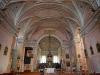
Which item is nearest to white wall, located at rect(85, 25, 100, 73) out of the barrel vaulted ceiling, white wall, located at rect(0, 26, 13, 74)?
the barrel vaulted ceiling

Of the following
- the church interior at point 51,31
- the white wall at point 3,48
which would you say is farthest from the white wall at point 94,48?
the white wall at point 3,48

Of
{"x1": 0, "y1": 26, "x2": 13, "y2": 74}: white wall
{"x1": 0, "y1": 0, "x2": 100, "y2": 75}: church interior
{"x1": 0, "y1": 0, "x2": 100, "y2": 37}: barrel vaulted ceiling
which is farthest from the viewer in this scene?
{"x1": 0, "y1": 0, "x2": 100, "y2": 37}: barrel vaulted ceiling

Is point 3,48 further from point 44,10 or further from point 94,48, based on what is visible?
point 94,48

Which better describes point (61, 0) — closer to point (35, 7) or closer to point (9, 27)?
point (35, 7)

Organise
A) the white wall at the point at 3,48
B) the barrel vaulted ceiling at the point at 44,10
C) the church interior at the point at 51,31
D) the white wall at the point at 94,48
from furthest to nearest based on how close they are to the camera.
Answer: the barrel vaulted ceiling at the point at 44,10
the church interior at the point at 51,31
the white wall at the point at 3,48
the white wall at the point at 94,48

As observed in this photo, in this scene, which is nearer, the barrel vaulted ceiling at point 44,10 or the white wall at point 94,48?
the white wall at point 94,48

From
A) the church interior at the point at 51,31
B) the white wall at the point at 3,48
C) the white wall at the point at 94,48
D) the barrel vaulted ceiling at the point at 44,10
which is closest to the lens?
the white wall at the point at 94,48

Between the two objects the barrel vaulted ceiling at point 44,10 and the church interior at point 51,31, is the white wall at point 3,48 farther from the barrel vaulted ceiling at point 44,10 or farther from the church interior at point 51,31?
the barrel vaulted ceiling at point 44,10

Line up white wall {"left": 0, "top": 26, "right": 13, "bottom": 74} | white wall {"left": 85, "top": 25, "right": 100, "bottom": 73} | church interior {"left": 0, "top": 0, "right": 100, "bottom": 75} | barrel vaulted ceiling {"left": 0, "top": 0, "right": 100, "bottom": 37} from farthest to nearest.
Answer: barrel vaulted ceiling {"left": 0, "top": 0, "right": 100, "bottom": 37}
church interior {"left": 0, "top": 0, "right": 100, "bottom": 75}
white wall {"left": 0, "top": 26, "right": 13, "bottom": 74}
white wall {"left": 85, "top": 25, "right": 100, "bottom": 73}

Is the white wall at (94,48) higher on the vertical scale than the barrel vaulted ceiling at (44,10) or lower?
lower

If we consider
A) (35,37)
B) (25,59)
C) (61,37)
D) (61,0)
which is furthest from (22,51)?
(61,0)

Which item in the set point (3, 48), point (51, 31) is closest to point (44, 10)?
point (3, 48)

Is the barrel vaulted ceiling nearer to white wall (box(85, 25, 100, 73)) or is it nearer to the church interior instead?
the church interior

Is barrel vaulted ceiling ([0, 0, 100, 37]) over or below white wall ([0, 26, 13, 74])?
over
